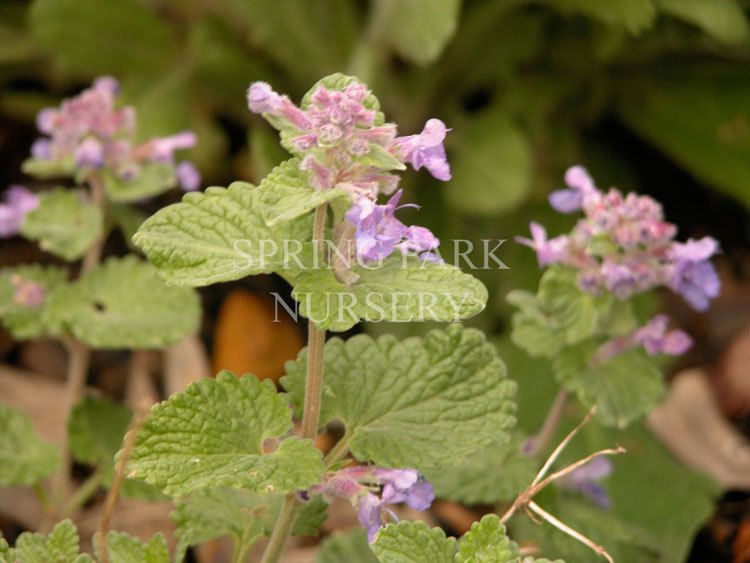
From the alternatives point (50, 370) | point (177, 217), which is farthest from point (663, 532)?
point (50, 370)

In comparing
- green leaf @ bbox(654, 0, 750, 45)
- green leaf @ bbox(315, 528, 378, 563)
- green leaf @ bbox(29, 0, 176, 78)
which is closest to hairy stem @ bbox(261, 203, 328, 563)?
green leaf @ bbox(315, 528, 378, 563)

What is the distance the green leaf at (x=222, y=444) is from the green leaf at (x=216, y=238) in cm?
19

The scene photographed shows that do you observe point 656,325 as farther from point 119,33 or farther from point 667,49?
point 119,33

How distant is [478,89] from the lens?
11.8ft

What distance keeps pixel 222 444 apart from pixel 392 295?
1.17 feet

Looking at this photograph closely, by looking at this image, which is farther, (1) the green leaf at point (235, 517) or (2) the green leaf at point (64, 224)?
(2) the green leaf at point (64, 224)

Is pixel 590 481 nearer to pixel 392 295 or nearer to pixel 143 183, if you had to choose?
pixel 392 295

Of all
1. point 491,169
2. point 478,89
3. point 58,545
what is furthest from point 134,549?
point 478,89

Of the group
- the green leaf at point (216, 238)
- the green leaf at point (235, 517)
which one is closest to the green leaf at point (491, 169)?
the green leaf at point (235, 517)

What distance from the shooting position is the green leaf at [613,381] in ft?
6.40

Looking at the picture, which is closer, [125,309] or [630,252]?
[630,252]

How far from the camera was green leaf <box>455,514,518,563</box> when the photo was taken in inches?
56.9

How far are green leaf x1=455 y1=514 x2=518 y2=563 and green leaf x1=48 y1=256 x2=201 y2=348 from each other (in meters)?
0.88

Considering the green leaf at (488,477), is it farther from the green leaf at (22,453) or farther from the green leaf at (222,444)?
the green leaf at (22,453)
